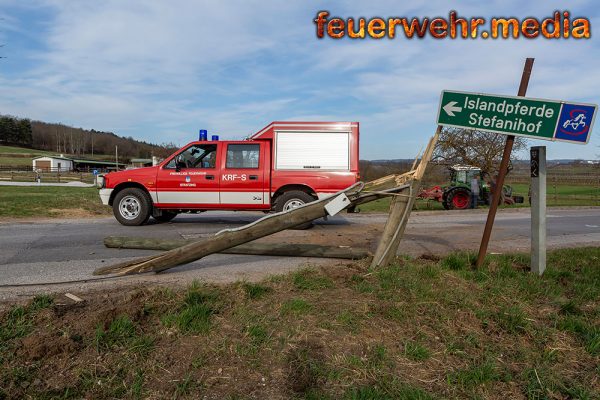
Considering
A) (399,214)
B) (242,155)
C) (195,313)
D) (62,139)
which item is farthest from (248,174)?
(62,139)

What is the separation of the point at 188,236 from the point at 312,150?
11.4 feet

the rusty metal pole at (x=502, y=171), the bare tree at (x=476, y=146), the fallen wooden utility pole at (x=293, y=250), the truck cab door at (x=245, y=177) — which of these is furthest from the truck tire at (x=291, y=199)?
the bare tree at (x=476, y=146)

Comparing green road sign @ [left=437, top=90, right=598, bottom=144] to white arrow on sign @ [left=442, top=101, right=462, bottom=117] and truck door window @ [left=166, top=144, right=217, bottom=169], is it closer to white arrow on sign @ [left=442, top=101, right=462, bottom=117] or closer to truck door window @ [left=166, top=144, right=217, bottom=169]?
white arrow on sign @ [left=442, top=101, right=462, bottom=117]

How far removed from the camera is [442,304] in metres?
4.02

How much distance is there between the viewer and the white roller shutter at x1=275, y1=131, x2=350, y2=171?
389 inches

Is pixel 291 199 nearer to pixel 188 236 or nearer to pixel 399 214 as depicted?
pixel 188 236

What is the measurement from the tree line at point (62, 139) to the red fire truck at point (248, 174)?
152 m

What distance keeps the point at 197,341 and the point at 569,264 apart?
525 centimetres

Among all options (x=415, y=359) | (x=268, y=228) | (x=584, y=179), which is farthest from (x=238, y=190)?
(x=584, y=179)

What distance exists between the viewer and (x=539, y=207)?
203 inches

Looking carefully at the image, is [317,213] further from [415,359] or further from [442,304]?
[415,359]

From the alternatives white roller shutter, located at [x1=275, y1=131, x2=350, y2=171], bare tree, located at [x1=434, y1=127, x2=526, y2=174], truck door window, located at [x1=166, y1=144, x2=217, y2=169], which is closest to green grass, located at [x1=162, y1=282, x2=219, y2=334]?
white roller shutter, located at [x1=275, y1=131, x2=350, y2=171]

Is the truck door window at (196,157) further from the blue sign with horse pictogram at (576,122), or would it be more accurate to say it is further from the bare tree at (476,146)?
the bare tree at (476,146)

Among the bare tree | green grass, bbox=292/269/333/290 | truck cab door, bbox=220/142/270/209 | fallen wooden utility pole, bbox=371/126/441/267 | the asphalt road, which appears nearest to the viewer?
green grass, bbox=292/269/333/290
